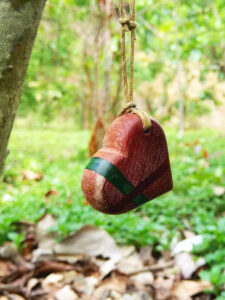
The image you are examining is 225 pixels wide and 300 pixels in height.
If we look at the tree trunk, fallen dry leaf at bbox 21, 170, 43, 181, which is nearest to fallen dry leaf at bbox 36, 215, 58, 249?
the tree trunk

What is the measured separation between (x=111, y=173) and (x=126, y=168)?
0.04 meters

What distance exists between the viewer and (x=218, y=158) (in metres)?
3.74

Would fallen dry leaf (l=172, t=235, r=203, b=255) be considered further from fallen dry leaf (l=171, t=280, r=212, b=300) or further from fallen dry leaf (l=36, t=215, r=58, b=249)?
fallen dry leaf (l=36, t=215, r=58, b=249)


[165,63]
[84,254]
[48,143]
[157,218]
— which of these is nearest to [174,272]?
[84,254]

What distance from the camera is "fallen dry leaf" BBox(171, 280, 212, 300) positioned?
145cm

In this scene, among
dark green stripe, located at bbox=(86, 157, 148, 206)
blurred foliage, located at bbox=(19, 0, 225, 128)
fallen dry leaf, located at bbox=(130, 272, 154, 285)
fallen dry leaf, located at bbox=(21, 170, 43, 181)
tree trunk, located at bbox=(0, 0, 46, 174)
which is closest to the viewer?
dark green stripe, located at bbox=(86, 157, 148, 206)

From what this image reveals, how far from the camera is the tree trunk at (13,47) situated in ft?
3.03

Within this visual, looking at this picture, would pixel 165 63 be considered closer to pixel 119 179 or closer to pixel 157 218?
pixel 157 218

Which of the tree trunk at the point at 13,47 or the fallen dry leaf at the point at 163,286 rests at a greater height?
the tree trunk at the point at 13,47

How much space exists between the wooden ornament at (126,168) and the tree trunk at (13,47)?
1.05ft

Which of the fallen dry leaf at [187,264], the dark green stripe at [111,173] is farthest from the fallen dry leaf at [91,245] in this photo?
the dark green stripe at [111,173]

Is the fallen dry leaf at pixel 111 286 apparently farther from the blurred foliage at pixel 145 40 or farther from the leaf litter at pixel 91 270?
the blurred foliage at pixel 145 40

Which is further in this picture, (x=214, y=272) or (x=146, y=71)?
(x=146, y=71)

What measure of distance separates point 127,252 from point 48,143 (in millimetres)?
4095
